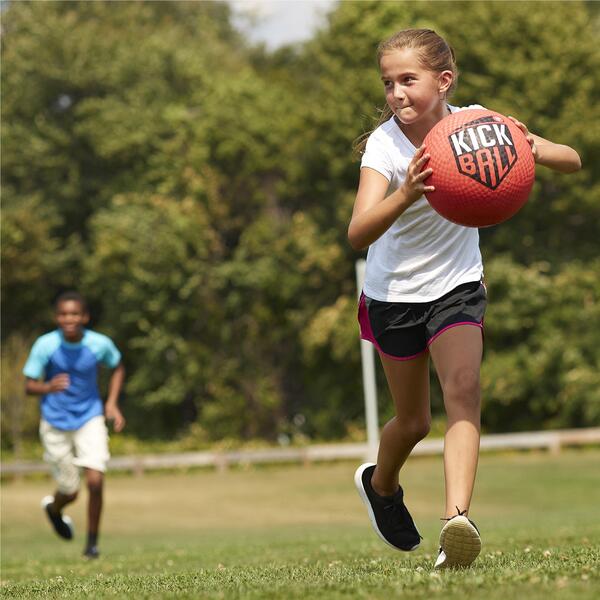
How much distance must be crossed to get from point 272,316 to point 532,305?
1117 centimetres

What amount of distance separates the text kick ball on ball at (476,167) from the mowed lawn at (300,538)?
1661 millimetres

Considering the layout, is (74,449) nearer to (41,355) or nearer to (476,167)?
(41,355)

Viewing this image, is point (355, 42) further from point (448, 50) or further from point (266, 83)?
point (448, 50)

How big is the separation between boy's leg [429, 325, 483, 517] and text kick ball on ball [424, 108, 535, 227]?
60 cm

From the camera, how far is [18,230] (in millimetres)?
42500

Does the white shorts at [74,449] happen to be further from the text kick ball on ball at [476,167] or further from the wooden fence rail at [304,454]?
the wooden fence rail at [304,454]

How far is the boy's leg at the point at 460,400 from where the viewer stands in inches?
222

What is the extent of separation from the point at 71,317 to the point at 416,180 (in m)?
6.53

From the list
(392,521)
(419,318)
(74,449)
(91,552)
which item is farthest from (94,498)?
(419,318)

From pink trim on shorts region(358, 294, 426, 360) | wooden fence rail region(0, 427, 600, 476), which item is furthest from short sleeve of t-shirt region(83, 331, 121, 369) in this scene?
wooden fence rail region(0, 427, 600, 476)

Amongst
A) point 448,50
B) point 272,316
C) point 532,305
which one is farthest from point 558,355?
point 448,50

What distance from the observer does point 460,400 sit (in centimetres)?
575

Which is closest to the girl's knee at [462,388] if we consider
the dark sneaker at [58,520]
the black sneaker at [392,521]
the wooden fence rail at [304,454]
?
the black sneaker at [392,521]

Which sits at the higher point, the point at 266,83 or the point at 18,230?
the point at 266,83
